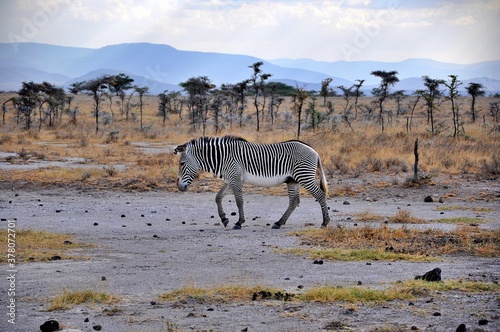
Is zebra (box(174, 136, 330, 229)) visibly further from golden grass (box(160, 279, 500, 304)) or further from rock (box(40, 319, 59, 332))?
rock (box(40, 319, 59, 332))

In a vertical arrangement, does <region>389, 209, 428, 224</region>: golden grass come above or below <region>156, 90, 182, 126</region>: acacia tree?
below

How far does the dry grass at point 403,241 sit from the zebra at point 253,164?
182 cm

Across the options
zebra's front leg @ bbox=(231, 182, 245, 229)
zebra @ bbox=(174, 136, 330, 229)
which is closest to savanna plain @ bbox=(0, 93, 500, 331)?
zebra's front leg @ bbox=(231, 182, 245, 229)

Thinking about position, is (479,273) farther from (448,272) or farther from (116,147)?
(116,147)

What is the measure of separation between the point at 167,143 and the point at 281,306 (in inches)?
1231

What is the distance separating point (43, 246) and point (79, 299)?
12.9ft

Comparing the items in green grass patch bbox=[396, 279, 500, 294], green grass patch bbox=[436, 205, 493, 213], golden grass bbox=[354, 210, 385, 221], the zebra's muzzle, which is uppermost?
the zebra's muzzle

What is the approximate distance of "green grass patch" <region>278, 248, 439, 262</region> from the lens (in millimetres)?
10109

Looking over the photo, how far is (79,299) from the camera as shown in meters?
7.48

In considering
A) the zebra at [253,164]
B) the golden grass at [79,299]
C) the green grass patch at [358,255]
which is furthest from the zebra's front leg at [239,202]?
the golden grass at [79,299]

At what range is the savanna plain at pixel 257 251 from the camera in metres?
7.04

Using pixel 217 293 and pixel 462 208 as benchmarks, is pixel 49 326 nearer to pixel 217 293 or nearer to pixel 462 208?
pixel 217 293

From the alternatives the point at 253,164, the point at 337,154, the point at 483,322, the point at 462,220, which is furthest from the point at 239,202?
the point at 337,154

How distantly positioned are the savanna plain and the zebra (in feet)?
2.81
